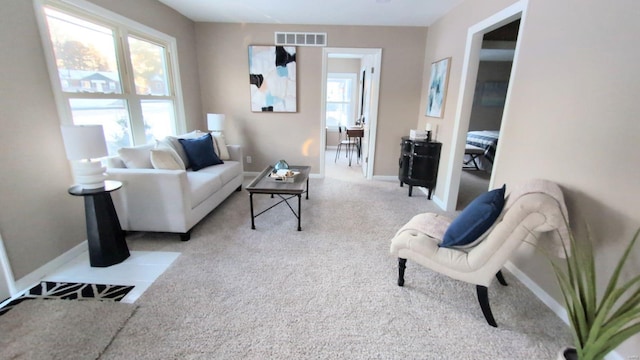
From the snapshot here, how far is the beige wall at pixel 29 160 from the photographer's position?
1889mm

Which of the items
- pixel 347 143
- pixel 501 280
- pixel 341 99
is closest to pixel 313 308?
pixel 501 280

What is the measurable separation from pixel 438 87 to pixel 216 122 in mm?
3316

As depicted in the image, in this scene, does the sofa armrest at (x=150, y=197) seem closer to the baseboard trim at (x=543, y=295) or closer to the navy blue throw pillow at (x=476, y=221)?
the navy blue throw pillow at (x=476, y=221)

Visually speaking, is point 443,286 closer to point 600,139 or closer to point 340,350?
point 340,350

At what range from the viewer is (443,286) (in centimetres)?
212

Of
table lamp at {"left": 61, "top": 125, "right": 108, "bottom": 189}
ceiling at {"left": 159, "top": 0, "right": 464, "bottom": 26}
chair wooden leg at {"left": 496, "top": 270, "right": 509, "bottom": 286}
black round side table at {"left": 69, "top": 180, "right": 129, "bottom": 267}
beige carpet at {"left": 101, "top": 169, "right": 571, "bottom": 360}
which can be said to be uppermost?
ceiling at {"left": 159, "top": 0, "right": 464, "bottom": 26}

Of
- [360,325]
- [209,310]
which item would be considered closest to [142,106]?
[209,310]

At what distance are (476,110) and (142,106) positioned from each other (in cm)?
723

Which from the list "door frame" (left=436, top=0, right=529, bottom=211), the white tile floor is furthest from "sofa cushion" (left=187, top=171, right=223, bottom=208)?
"door frame" (left=436, top=0, right=529, bottom=211)

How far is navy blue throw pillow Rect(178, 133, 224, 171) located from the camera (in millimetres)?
3527

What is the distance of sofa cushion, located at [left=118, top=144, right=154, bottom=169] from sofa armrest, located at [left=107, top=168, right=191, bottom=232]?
0.16 m

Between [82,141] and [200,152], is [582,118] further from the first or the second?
[200,152]

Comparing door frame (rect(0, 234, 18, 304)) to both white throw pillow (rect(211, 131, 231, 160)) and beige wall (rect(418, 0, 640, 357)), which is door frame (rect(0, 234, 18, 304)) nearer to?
white throw pillow (rect(211, 131, 231, 160))

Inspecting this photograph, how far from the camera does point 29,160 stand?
2033 millimetres
